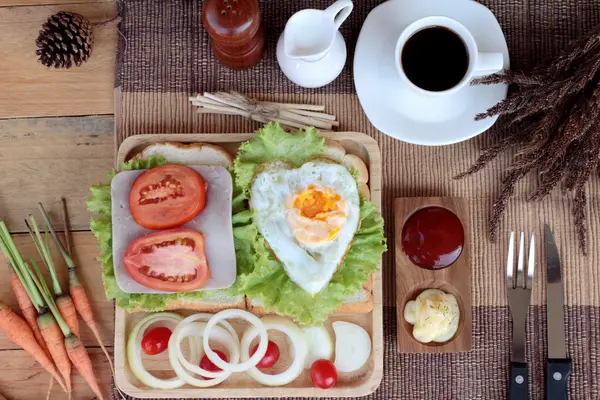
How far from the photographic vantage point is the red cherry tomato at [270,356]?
187 centimetres

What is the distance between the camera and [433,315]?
1797 millimetres

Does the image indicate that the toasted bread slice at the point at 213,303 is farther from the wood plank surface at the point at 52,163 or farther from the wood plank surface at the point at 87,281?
the wood plank surface at the point at 52,163

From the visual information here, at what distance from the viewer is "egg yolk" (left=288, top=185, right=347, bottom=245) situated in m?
1.72

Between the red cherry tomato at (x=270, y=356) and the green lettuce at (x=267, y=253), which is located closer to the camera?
the green lettuce at (x=267, y=253)

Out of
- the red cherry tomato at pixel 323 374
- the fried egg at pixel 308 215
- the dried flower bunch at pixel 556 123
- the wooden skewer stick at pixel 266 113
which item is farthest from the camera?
the wooden skewer stick at pixel 266 113

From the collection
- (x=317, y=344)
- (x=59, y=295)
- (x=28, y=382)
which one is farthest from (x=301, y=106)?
(x=28, y=382)

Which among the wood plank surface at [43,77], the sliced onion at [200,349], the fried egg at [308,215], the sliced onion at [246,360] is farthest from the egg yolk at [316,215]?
the wood plank surface at [43,77]

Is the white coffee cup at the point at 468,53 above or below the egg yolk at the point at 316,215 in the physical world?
above

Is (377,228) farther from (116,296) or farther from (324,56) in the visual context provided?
(116,296)

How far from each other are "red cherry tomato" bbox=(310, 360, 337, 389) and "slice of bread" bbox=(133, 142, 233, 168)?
70 cm

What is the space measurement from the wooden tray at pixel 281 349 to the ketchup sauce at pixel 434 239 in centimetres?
14

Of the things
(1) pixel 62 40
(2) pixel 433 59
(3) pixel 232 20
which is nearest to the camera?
(3) pixel 232 20

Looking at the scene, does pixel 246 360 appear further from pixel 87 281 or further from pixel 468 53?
pixel 468 53

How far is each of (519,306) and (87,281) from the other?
4.69ft
